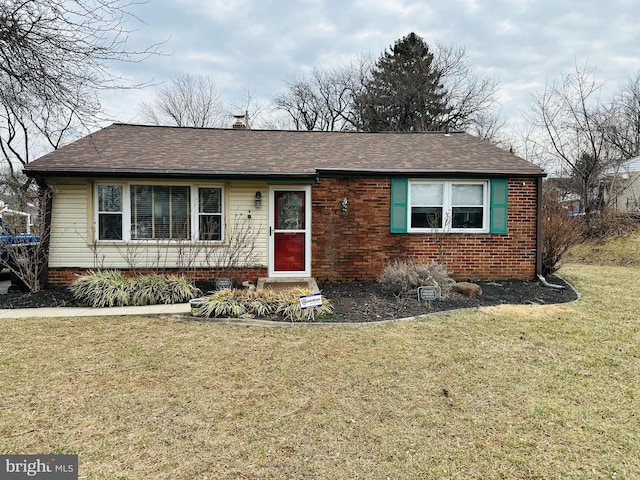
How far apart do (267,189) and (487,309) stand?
5.22 m

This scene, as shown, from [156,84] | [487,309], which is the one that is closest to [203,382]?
[156,84]

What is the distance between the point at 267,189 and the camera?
8.44 m

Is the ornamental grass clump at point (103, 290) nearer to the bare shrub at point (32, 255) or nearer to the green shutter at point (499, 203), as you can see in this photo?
the bare shrub at point (32, 255)

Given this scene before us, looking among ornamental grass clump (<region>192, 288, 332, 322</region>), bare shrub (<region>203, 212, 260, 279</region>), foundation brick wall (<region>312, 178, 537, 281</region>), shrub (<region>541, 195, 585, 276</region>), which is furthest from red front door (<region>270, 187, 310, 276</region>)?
shrub (<region>541, 195, 585, 276</region>)

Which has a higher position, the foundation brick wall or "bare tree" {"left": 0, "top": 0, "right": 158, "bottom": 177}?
"bare tree" {"left": 0, "top": 0, "right": 158, "bottom": 177}

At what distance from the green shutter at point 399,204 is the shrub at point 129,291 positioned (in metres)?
4.65

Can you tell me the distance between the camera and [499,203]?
8.59 meters

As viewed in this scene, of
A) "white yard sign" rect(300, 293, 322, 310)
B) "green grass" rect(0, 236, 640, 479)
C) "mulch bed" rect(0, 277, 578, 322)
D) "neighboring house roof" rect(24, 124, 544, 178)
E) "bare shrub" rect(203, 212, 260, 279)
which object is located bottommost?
"green grass" rect(0, 236, 640, 479)

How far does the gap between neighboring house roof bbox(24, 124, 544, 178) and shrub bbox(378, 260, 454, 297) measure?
96.2 inches

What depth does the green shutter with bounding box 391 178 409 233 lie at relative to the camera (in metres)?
8.52

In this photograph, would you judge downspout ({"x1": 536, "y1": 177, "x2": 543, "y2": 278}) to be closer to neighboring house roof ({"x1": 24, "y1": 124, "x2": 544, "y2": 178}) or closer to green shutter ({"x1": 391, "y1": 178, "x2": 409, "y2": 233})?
neighboring house roof ({"x1": 24, "y1": 124, "x2": 544, "y2": 178})

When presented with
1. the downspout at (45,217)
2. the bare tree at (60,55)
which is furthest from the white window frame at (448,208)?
the downspout at (45,217)

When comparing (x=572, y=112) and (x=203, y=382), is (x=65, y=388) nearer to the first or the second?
(x=203, y=382)

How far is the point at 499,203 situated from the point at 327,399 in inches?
280
